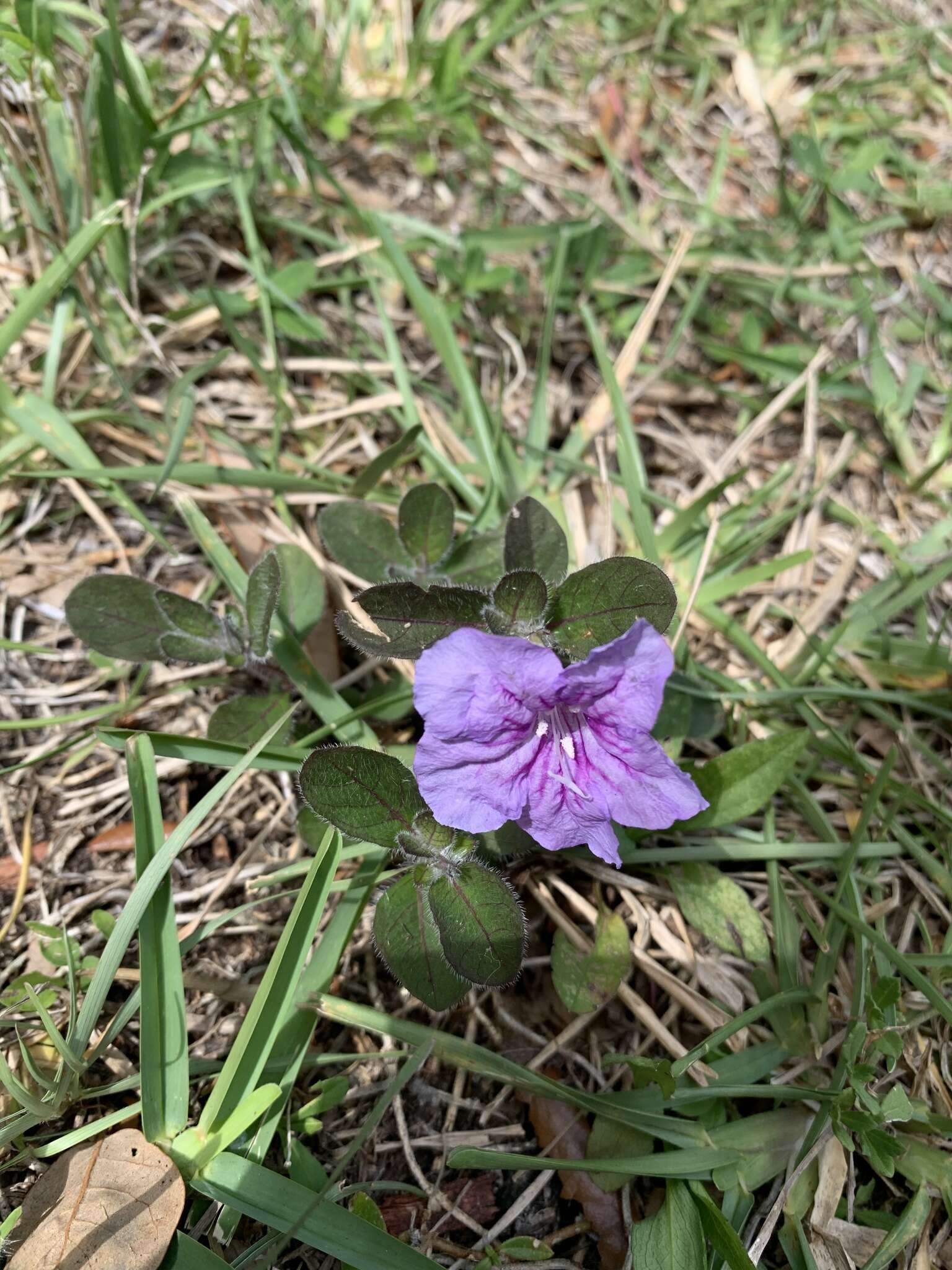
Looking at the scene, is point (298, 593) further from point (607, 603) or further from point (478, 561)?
point (607, 603)

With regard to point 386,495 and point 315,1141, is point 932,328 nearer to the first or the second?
point 386,495

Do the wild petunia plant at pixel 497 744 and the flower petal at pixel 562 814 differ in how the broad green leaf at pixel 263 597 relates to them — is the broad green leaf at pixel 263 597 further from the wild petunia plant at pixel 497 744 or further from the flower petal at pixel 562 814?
the flower petal at pixel 562 814

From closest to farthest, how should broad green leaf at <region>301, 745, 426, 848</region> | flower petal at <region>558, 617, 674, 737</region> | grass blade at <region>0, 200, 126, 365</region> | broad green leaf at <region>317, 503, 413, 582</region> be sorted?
flower petal at <region>558, 617, 674, 737</region>
broad green leaf at <region>301, 745, 426, 848</region>
broad green leaf at <region>317, 503, 413, 582</region>
grass blade at <region>0, 200, 126, 365</region>

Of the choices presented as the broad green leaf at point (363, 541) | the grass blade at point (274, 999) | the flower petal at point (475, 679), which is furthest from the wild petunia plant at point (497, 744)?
the broad green leaf at point (363, 541)

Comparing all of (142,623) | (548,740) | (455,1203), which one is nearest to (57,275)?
(142,623)

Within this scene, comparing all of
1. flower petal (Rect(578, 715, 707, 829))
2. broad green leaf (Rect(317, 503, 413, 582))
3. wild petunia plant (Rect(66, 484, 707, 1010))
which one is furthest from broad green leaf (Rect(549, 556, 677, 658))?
broad green leaf (Rect(317, 503, 413, 582))

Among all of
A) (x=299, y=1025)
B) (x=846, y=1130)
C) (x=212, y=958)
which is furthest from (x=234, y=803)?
(x=846, y=1130)

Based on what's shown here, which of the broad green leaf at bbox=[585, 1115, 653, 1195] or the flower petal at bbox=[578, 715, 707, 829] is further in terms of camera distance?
the broad green leaf at bbox=[585, 1115, 653, 1195]

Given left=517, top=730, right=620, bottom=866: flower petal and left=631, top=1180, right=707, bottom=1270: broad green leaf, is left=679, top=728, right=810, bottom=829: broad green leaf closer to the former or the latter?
left=517, top=730, right=620, bottom=866: flower petal
